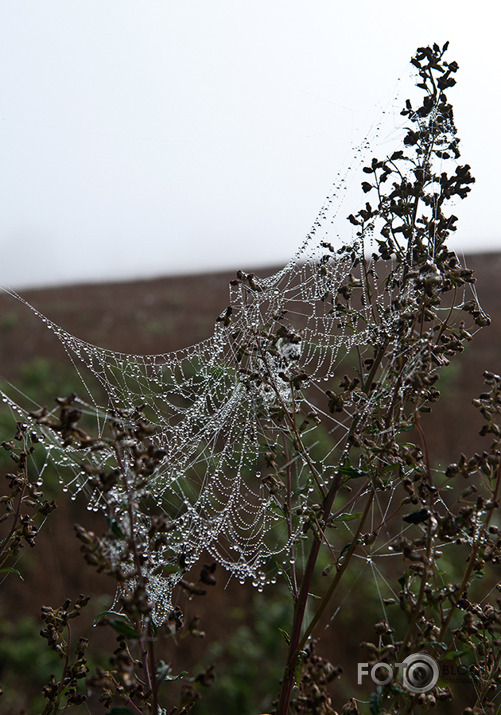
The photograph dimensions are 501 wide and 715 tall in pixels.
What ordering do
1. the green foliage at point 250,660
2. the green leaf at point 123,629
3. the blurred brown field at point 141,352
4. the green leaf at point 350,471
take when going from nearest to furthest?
the green leaf at point 123,629 → the green leaf at point 350,471 → the green foliage at point 250,660 → the blurred brown field at point 141,352

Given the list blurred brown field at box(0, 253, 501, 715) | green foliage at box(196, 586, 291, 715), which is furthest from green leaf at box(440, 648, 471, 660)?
green foliage at box(196, 586, 291, 715)

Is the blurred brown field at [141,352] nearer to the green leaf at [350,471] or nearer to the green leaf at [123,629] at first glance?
the green leaf at [123,629]

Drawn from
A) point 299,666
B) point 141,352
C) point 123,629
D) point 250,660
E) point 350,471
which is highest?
point 350,471

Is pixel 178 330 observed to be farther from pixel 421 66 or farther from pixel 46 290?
pixel 421 66

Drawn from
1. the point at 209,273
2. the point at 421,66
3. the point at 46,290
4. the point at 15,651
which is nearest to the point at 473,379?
the point at 15,651

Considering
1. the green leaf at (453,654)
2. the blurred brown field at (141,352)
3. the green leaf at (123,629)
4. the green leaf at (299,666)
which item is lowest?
the blurred brown field at (141,352)

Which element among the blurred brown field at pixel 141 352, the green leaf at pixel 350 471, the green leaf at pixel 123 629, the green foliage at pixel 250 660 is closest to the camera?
the green leaf at pixel 123 629

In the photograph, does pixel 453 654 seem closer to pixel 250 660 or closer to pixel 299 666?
pixel 299 666

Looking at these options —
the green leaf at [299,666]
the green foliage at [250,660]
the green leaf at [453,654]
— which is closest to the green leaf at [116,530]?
the green leaf at [299,666]

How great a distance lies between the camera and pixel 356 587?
550 cm

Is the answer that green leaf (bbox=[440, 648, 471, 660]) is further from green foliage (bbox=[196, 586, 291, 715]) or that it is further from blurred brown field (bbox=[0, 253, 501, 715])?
green foliage (bbox=[196, 586, 291, 715])

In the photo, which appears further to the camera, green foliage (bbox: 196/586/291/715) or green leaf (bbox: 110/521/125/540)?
green foliage (bbox: 196/586/291/715)

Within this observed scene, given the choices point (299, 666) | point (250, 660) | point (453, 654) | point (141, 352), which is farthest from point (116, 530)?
point (141, 352)

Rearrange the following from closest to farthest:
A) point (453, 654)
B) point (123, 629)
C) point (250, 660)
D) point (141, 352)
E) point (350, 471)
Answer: point (123, 629) → point (453, 654) → point (350, 471) → point (250, 660) → point (141, 352)
